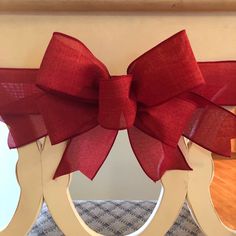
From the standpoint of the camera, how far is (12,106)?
0.40m

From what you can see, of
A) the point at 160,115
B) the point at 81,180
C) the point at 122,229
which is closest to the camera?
the point at 160,115

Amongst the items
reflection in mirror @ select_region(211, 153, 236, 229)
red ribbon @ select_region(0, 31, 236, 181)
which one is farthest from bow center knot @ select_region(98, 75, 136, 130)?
reflection in mirror @ select_region(211, 153, 236, 229)

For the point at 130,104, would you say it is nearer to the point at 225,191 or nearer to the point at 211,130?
the point at 211,130

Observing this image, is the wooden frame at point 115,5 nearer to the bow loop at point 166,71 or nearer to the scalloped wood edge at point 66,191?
the bow loop at point 166,71

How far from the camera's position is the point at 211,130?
1.32 feet

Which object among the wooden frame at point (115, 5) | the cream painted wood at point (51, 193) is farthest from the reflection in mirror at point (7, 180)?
the wooden frame at point (115, 5)

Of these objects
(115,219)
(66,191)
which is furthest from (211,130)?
(115,219)

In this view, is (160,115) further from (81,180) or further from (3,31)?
(81,180)

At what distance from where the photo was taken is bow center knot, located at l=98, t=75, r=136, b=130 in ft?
1.13

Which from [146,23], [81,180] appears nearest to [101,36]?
[146,23]

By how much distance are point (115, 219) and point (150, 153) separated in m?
0.32

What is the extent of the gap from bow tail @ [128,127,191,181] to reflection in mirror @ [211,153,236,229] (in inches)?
30.8

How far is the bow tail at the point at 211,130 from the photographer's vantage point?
15.7 inches

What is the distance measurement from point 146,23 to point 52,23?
10 centimetres
